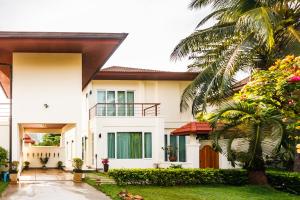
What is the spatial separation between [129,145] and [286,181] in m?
10.9

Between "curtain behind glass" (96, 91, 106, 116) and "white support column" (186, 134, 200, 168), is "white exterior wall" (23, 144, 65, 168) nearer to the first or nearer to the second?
"curtain behind glass" (96, 91, 106, 116)

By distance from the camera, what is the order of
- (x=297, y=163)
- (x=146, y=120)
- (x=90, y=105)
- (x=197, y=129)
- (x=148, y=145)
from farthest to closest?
1. (x=90, y=105)
2. (x=148, y=145)
3. (x=146, y=120)
4. (x=197, y=129)
5. (x=297, y=163)

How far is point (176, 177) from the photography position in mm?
18375

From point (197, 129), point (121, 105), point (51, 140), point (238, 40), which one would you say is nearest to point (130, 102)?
point (121, 105)

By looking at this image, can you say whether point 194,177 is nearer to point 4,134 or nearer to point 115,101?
point 4,134

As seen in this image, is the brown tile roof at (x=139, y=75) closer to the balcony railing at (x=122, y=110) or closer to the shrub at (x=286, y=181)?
the balcony railing at (x=122, y=110)

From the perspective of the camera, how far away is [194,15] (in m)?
27.1

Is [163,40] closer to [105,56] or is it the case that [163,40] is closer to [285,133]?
[105,56]

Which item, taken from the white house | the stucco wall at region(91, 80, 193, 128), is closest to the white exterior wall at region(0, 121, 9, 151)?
the white house

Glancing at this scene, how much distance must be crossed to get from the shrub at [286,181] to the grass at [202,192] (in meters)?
0.54

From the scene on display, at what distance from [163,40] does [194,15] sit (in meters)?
8.05

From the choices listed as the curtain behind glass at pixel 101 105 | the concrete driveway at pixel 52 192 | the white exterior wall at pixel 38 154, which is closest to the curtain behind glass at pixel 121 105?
the curtain behind glass at pixel 101 105

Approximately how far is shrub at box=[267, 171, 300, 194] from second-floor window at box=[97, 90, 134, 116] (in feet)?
40.9

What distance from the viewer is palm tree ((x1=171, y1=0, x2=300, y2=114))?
61.0 ft
